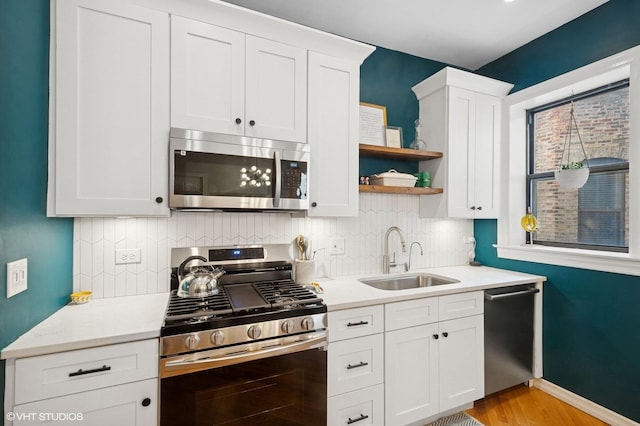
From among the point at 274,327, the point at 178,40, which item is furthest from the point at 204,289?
the point at 178,40

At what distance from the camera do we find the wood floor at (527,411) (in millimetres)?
2061

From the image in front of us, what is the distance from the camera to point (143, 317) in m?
1.42

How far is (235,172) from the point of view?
5.60 ft

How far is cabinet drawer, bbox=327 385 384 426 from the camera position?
1.66 m

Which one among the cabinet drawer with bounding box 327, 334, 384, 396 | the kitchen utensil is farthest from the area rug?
the kitchen utensil

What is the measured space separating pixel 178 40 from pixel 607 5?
281cm

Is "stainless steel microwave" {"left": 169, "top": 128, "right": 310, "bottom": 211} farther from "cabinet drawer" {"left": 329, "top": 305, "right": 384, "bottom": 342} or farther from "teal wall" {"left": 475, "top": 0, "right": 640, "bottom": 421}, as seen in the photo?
"teal wall" {"left": 475, "top": 0, "right": 640, "bottom": 421}

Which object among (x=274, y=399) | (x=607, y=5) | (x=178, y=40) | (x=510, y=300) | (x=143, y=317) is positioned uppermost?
(x=607, y=5)

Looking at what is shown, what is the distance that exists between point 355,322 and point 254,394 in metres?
0.64

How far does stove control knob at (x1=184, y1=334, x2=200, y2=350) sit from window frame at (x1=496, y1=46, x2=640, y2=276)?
2599 mm

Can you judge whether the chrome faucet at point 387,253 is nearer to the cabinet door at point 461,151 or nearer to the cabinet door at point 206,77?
the cabinet door at point 461,151

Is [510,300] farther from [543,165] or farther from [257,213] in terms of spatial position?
[257,213]

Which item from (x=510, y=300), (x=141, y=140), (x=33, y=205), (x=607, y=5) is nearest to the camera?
(x=33, y=205)

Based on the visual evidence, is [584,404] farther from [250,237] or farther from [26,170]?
[26,170]
